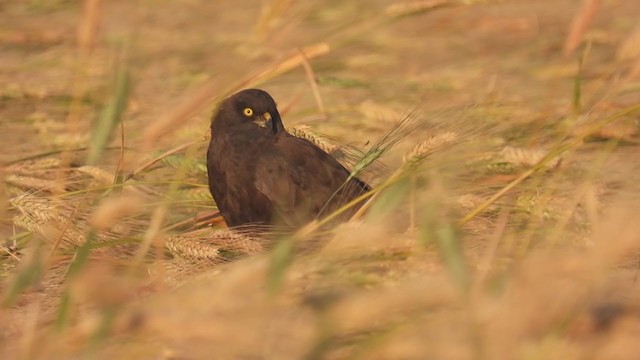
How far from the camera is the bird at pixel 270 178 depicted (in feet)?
14.7

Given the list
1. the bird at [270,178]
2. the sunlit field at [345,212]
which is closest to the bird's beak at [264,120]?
the bird at [270,178]

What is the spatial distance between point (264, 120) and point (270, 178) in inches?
11.4

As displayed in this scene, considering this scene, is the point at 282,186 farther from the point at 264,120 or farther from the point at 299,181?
the point at 264,120

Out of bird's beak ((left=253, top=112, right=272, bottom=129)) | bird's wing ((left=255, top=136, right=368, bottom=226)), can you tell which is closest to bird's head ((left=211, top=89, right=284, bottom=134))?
bird's beak ((left=253, top=112, right=272, bottom=129))

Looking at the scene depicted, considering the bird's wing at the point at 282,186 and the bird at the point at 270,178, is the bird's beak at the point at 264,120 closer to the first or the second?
the bird at the point at 270,178

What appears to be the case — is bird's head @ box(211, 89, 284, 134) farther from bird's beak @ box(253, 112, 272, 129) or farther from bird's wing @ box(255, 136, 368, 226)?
bird's wing @ box(255, 136, 368, 226)

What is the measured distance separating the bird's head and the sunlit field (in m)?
0.06

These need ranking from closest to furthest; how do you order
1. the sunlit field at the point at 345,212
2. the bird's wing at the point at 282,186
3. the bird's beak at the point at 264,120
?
the sunlit field at the point at 345,212
the bird's wing at the point at 282,186
the bird's beak at the point at 264,120

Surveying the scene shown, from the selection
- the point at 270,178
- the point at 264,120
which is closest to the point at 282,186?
the point at 270,178

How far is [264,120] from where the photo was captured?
4.70 metres

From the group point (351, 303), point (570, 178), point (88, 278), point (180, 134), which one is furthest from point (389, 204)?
point (180, 134)

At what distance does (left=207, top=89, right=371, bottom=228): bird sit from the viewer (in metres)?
4.48

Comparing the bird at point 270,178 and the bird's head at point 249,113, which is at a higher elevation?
the bird's head at point 249,113

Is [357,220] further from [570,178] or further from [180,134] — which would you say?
[180,134]
